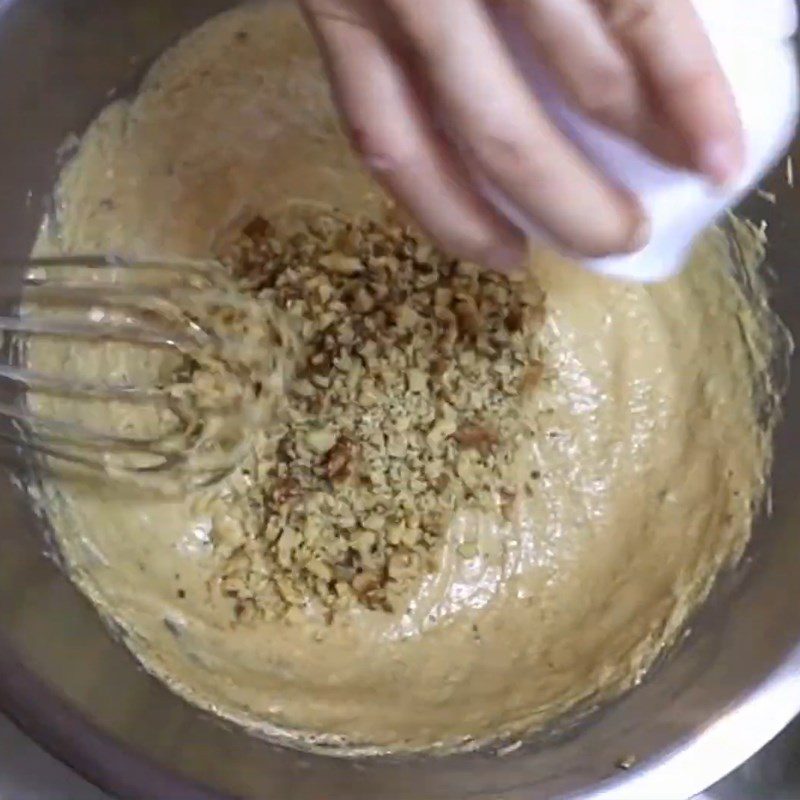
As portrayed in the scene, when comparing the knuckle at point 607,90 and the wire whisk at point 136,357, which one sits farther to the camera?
the wire whisk at point 136,357

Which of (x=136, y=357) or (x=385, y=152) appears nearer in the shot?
(x=385, y=152)

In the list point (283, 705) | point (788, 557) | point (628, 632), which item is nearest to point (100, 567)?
point (283, 705)

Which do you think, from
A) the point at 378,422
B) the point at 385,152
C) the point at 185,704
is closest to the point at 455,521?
the point at 378,422

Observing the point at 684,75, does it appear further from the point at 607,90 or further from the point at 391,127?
the point at 391,127

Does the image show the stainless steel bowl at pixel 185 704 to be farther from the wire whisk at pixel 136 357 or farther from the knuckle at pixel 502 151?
the knuckle at pixel 502 151

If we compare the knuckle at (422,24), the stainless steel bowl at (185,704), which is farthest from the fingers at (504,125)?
the stainless steel bowl at (185,704)

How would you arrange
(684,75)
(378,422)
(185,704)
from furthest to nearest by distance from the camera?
1. (378,422)
2. (185,704)
3. (684,75)
